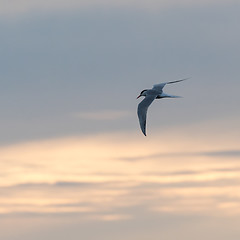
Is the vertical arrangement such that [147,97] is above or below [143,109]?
above

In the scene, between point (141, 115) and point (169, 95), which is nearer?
point (141, 115)

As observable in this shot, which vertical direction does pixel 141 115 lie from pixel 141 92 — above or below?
below

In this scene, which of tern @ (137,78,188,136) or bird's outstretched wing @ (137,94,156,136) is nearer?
bird's outstretched wing @ (137,94,156,136)

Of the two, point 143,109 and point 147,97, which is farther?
point 147,97

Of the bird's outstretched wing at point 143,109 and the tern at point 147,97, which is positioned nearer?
the bird's outstretched wing at point 143,109

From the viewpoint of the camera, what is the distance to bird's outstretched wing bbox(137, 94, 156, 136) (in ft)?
297

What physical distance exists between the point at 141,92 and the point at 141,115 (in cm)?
1298

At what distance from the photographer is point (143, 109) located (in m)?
94.6

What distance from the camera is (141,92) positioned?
105438 mm

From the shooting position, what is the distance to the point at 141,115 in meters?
92.8

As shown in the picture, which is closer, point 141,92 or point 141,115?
point 141,115

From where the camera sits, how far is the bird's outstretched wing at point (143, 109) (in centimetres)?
9050

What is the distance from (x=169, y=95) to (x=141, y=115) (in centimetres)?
754
